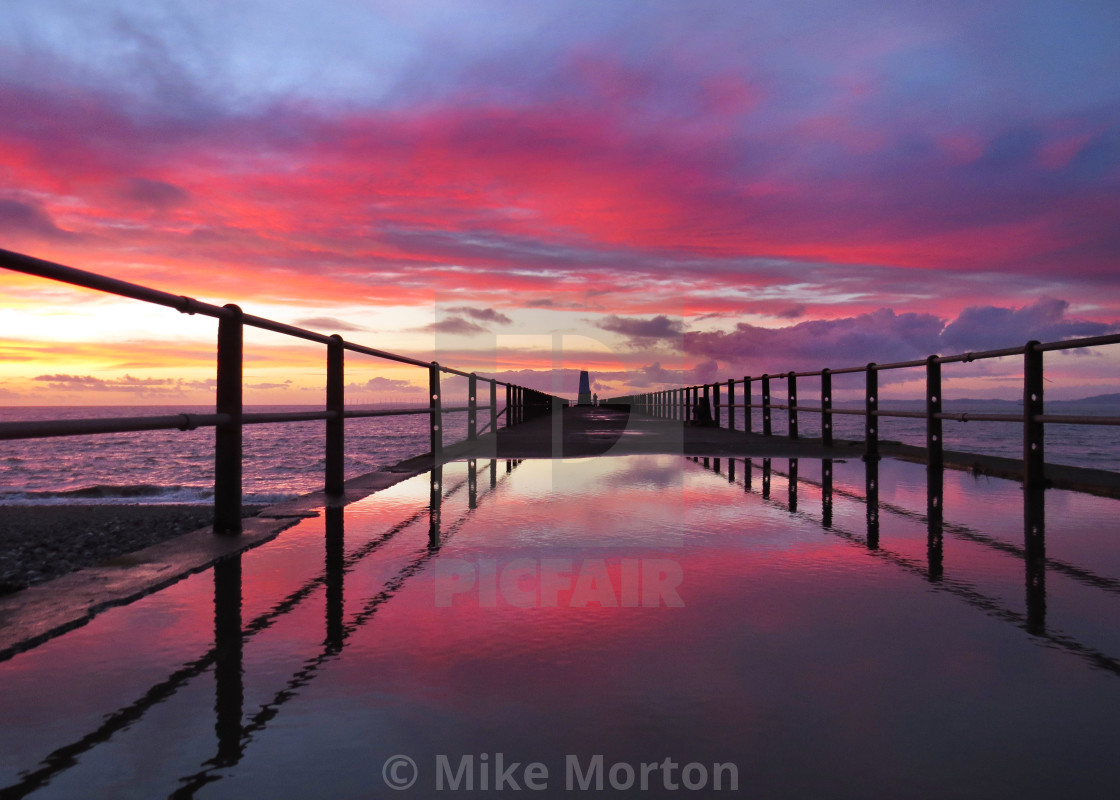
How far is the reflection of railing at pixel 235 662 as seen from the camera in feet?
5.24

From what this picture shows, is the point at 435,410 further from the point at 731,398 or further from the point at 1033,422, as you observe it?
the point at 731,398

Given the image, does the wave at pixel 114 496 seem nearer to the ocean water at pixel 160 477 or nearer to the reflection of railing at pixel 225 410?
the ocean water at pixel 160 477

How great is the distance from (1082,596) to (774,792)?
215 centimetres

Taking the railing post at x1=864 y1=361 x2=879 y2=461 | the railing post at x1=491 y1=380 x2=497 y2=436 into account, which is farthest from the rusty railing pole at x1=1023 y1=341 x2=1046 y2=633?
the railing post at x1=491 y1=380 x2=497 y2=436

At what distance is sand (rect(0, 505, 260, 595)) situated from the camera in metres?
6.93

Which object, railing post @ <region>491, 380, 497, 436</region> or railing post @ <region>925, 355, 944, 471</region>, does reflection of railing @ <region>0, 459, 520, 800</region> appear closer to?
railing post @ <region>925, 355, 944, 471</region>

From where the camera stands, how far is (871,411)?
9.40 metres

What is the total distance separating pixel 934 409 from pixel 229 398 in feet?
22.3

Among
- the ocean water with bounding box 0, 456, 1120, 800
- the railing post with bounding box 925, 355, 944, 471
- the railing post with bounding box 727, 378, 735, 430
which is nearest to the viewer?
the ocean water with bounding box 0, 456, 1120, 800

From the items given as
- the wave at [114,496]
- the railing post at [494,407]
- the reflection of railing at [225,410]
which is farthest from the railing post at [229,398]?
the railing post at [494,407]

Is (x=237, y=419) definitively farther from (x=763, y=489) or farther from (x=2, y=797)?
(x=763, y=489)

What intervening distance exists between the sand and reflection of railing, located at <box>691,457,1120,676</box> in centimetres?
413

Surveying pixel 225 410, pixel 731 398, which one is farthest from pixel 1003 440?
pixel 225 410

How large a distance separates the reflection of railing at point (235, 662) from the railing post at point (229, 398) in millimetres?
628
